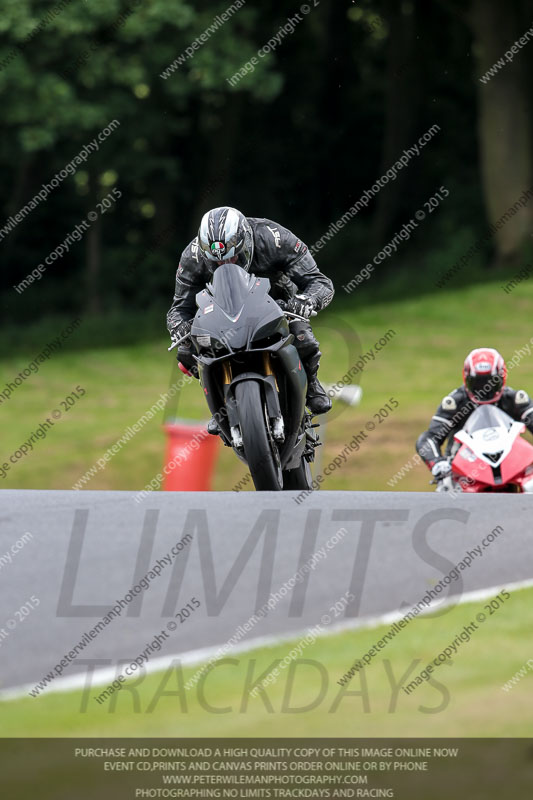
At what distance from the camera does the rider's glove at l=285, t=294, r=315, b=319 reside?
8266 mm

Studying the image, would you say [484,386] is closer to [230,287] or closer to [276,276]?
[276,276]

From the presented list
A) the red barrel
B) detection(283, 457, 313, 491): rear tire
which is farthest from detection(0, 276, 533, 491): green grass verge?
detection(283, 457, 313, 491): rear tire

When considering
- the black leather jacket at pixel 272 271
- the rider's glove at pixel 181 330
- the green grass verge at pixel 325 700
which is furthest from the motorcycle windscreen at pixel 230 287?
the green grass verge at pixel 325 700

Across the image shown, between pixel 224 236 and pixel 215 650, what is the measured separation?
3.65 meters

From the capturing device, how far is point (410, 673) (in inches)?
180

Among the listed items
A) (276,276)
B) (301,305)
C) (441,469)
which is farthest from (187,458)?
(301,305)

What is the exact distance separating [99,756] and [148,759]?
0.15 meters

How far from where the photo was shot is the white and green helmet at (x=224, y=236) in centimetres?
793

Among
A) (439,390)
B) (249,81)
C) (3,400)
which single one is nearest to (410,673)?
(439,390)

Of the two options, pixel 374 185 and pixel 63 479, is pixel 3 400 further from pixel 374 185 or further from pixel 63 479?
pixel 374 185

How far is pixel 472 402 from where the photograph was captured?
30.2 feet

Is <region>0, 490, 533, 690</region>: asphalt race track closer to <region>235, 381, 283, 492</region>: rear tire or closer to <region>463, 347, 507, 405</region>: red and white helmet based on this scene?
<region>235, 381, 283, 492</region>: rear tire

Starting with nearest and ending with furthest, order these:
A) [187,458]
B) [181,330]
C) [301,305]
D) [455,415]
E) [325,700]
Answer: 1. [325,700]
2. [301,305]
3. [181,330]
4. [455,415]
5. [187,458]

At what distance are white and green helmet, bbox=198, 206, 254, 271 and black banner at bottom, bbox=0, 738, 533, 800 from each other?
14.4 feet
